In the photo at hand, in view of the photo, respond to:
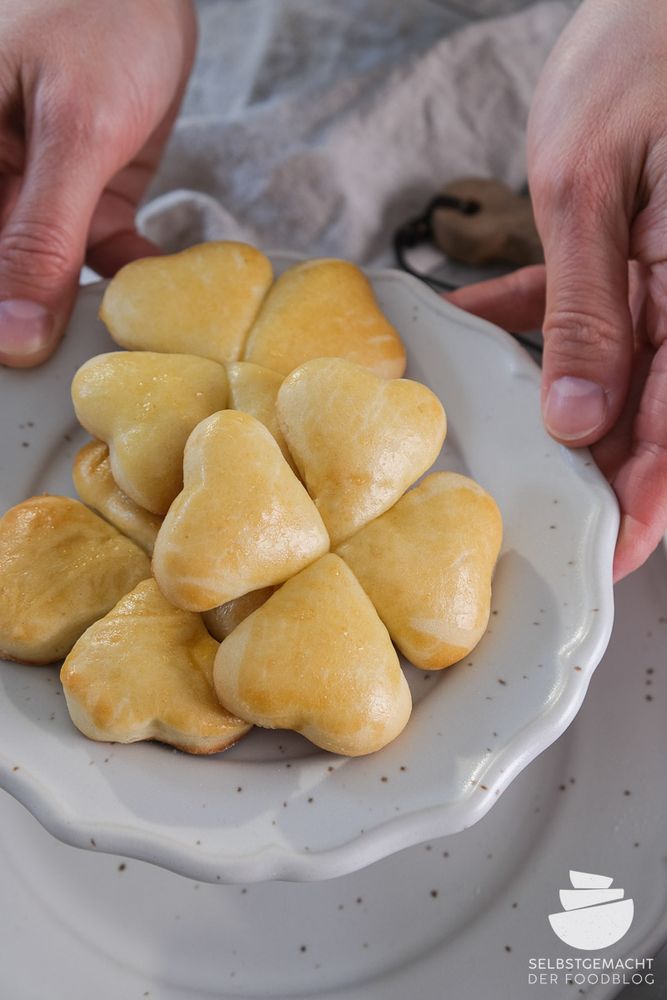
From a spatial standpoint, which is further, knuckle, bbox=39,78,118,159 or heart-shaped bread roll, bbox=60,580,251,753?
knuckle, bbox=39,78,118,159

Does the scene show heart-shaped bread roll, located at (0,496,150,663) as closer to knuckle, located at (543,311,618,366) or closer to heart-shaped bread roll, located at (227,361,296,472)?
heart-shaped bread roll, located at (227,361,296,472)

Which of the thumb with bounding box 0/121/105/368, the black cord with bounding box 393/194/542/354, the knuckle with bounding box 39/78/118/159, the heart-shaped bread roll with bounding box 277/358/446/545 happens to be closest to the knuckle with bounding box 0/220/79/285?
the thumb with bounding box 0/121/105/368

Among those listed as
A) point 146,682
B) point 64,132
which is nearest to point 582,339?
point 146,682

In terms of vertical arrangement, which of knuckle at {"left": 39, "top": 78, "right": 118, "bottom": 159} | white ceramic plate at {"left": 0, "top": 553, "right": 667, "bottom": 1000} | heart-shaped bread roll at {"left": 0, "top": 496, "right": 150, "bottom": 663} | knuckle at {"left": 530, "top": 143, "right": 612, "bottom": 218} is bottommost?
white ceramic plate at {"left": 0, "top": 553, "right": 667, "bottom": 1000}

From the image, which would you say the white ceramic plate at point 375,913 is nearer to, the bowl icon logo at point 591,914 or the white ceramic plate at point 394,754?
the bowl icon logo at point 591,914

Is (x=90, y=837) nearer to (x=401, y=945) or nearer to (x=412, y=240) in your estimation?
(x=401, y=945)

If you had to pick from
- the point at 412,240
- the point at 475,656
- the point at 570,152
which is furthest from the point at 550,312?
the point at 412,240

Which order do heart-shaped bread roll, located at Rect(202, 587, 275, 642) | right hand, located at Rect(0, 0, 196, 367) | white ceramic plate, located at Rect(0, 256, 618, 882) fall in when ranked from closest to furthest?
white ceramic plate, located at Rect(0, 256, 618, 882) → heart-shaped bread roll, located at Rect(202, 587, 275, 642) → right hand, located at Rect(0, 0, 196, 367)
